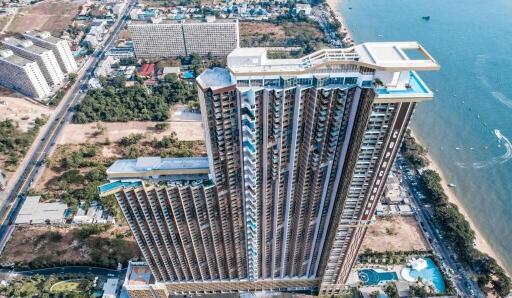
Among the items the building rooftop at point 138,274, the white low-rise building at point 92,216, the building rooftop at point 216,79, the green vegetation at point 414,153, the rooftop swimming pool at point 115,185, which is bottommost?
the green vegetation at point 414,153

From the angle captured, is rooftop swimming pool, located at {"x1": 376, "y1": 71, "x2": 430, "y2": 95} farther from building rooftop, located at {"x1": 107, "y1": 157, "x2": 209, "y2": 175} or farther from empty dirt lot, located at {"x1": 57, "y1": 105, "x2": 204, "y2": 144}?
empty dirt lot, located at {"x1": 57, "y1": 105, "x2": 204, "y2": 144}

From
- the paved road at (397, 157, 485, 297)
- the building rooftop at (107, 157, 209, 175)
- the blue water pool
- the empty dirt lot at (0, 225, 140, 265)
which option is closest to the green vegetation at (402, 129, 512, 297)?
the paved road at (397, 157, 485, 297)

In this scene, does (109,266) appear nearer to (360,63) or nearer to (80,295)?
(80,295)

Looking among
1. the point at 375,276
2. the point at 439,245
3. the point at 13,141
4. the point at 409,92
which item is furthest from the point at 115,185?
the point at 13,141

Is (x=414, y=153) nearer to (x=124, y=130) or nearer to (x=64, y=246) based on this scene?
(x=124, y=130)

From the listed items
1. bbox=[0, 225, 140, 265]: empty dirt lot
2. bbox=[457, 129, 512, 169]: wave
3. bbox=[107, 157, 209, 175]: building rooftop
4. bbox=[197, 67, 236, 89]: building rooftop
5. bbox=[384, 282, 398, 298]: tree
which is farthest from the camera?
bbox=[457, 129, 512, 169]: wave

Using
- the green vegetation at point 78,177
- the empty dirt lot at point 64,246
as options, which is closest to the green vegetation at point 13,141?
the green vegetation at point 78,177

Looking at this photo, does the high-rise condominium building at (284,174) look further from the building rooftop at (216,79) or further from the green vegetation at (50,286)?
the green vegetation at (50,286)
